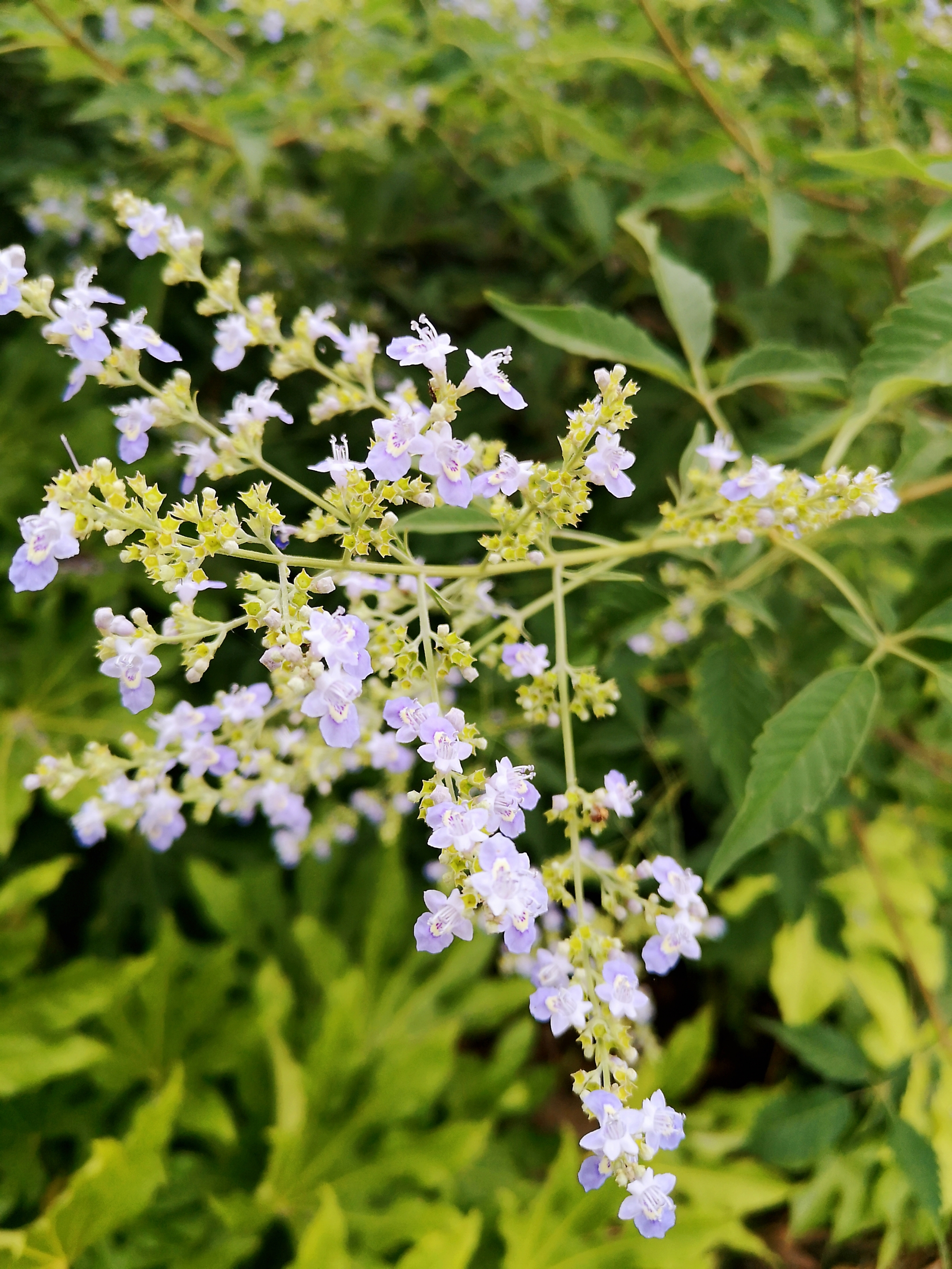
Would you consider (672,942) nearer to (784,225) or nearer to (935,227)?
(935,227)

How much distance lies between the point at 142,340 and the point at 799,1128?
1.68 m

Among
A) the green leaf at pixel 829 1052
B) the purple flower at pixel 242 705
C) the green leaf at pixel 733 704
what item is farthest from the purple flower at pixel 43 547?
the green leaf at pixel 829 1052

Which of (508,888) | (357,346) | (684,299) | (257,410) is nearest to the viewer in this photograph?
(508,888)

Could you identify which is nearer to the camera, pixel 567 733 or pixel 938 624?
pixel 567 733

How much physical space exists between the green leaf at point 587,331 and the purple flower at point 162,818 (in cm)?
73

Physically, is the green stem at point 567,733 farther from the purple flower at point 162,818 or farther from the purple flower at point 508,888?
the purple flower at point 162,818

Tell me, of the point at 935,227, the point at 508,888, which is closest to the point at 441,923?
the point at 508,888

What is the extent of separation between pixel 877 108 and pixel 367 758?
5.01 feet

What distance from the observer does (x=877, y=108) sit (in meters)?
1.63

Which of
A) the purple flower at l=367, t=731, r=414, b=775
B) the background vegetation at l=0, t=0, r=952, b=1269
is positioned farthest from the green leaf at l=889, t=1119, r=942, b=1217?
the purple flower at l=367, t=731, r=414, b=775

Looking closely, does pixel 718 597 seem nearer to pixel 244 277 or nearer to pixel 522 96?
pixel 522 96

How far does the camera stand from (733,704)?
1174mm

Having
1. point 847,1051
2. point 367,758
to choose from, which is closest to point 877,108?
point 367,758

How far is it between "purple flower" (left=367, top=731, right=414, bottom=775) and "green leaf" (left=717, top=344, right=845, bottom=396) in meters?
0.68
